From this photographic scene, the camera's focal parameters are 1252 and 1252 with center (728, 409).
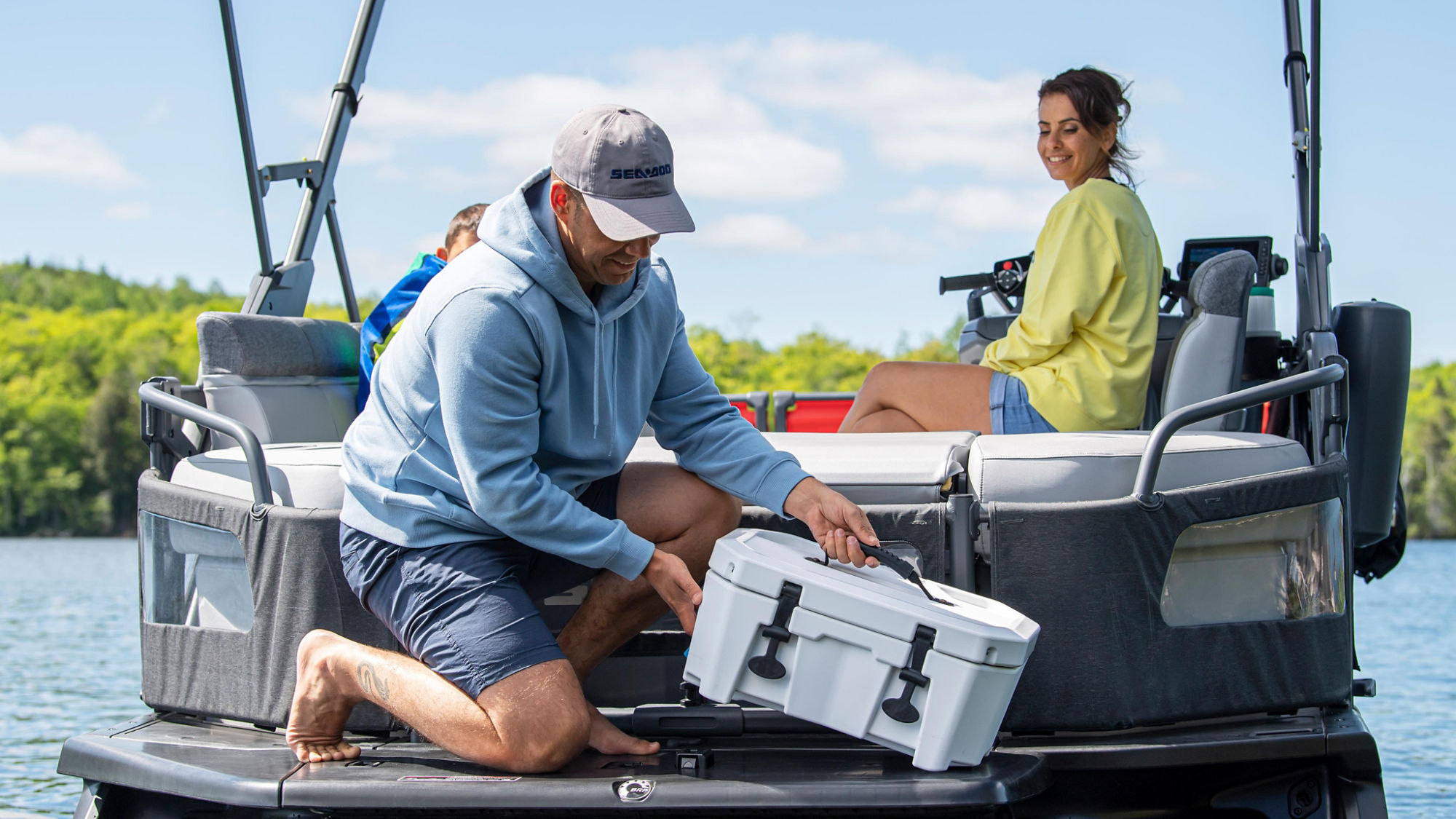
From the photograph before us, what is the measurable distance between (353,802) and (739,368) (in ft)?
179

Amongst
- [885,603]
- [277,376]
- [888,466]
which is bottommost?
[885,603]

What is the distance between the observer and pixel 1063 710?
254 cm

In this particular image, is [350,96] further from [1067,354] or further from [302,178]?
[1067,354]

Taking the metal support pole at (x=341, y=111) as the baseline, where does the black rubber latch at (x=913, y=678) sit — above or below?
below

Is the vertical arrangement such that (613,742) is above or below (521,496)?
below

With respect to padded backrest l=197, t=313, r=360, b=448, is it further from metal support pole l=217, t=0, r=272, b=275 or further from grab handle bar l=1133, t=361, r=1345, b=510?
grab handle bar l=1133, t=361, r=1345, b=510

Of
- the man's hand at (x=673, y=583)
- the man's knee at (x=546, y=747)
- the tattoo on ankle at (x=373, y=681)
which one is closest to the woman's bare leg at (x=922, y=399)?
the man's hand at (x=673, y=583)

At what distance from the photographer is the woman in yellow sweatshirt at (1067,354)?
11.1 feet

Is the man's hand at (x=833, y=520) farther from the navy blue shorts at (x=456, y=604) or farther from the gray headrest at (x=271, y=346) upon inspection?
the gray headrest at (x=271, y=346)

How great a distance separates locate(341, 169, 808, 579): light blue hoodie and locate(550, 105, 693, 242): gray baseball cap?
0.15 metres

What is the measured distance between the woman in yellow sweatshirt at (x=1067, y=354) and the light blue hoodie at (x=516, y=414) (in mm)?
866

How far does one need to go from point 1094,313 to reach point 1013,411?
347 mm

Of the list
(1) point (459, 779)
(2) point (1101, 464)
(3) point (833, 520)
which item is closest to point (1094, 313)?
(2) point (1101, 464)

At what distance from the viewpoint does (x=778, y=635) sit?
2.39 metres
